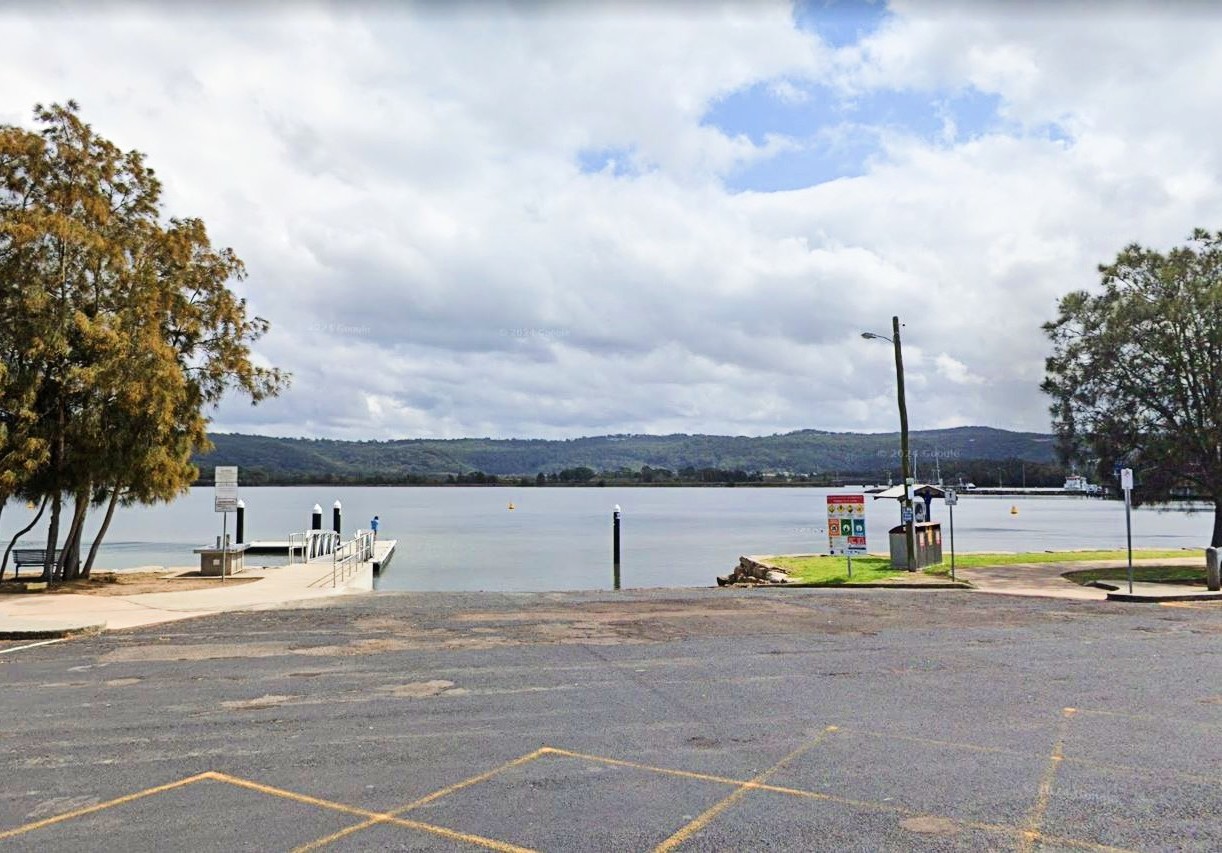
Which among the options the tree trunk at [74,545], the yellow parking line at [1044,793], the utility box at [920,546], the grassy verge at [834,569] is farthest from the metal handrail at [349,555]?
the yellow parking line at [1044,793]

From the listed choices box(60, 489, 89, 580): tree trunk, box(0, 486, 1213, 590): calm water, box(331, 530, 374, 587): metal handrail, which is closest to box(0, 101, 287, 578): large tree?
box(60, 489, 89, 580): tree trunk

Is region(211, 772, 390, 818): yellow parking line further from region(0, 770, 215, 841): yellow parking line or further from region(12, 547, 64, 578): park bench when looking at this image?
region(12, 547, 64, 578): park bench

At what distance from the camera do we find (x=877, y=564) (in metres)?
29.0

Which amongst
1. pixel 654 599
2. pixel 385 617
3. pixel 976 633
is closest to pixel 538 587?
pixel 654 599

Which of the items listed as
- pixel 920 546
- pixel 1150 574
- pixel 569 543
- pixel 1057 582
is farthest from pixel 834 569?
pixel 569 543

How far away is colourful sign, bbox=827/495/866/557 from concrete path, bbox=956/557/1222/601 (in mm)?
2699

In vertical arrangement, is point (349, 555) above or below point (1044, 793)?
below

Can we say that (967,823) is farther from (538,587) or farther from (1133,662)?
(538,587)

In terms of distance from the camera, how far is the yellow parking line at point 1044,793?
5.89m

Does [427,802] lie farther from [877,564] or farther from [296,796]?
[877,564]

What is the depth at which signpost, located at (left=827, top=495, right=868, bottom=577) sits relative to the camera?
25891 millimetres

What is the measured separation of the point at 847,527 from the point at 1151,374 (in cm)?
945

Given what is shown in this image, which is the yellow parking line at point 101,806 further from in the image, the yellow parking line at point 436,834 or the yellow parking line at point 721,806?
the yellow parking line at point 721,806

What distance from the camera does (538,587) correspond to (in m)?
36.3
